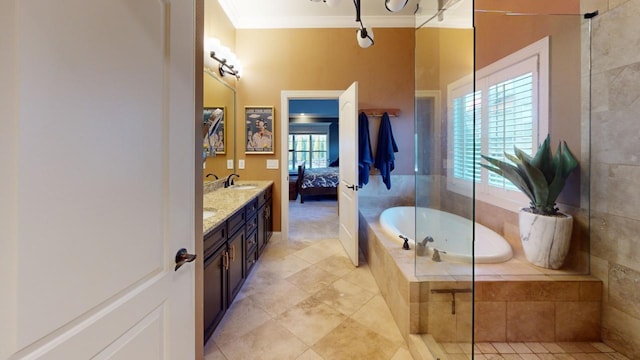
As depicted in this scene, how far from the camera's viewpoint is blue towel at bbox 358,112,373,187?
3.53 meters

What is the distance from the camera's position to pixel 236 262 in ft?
7.14

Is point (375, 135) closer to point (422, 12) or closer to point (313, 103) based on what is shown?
point (422, 12)

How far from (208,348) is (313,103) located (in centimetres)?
772

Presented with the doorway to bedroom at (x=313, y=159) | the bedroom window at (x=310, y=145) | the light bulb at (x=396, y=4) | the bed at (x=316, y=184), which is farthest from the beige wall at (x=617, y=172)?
the bedroom window at (x=310, y=145)

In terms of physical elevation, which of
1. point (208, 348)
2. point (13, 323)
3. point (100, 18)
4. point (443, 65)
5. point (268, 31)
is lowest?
point (208, 348)

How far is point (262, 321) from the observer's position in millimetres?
1936

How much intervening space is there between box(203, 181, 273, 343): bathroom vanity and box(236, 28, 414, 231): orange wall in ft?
4.29

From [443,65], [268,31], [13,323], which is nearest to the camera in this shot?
[13,323]

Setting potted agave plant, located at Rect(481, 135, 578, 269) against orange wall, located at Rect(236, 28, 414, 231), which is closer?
potted agave plant, located at Rect(481, 135, 578, 269)

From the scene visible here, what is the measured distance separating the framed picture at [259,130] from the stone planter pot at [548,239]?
3056 millimetres

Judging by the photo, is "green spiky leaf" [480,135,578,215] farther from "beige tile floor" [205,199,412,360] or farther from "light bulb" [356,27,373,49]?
"light bulb" [356,27,373,49]

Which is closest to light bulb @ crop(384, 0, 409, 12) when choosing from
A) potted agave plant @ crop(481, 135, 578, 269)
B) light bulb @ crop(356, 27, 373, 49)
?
light bulb @ crop(356, 27, 373, 49)

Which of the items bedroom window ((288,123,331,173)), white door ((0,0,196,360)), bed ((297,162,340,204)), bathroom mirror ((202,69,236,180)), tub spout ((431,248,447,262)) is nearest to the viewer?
white door ((0,0,196,360))

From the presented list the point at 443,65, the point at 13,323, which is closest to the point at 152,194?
the point at 13,323
